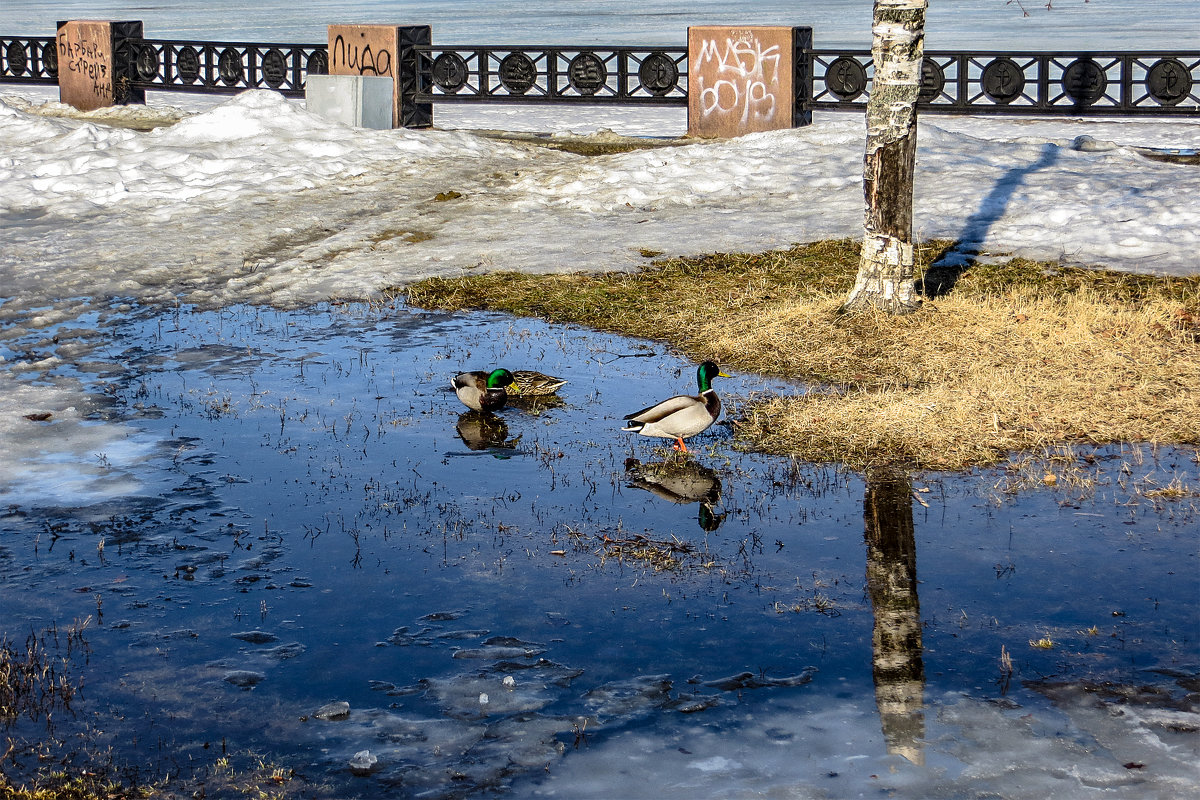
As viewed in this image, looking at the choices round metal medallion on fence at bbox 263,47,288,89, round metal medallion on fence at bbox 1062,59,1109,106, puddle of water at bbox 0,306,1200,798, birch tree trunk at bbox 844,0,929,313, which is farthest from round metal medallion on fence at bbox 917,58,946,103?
puddle of water at bbox 0,306,1200,798

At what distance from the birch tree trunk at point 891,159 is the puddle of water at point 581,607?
9.71 ft

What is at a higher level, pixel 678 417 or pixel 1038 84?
pixel 1038 84

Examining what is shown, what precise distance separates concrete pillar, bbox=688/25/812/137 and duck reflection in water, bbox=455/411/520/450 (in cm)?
1766

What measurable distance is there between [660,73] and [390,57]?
606 cm

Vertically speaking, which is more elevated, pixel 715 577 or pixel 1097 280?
pixel 1097 280

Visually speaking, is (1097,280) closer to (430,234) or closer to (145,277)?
(430,234)

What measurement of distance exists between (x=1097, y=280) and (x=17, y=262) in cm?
1313

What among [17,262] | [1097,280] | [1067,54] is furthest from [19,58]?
[1097,280]

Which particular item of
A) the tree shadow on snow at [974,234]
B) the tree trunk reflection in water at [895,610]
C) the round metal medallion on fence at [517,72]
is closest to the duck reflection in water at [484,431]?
the tree trunk reflection in water at [895,610]

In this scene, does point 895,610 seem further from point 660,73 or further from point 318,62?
point 318,62

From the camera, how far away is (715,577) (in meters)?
6.59

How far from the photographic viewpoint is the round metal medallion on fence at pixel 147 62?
107 ft

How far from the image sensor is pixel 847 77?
26438 mm

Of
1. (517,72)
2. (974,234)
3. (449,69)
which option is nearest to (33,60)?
(449,69)
